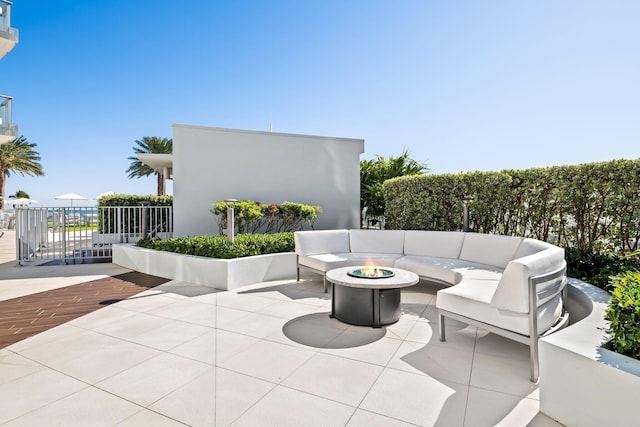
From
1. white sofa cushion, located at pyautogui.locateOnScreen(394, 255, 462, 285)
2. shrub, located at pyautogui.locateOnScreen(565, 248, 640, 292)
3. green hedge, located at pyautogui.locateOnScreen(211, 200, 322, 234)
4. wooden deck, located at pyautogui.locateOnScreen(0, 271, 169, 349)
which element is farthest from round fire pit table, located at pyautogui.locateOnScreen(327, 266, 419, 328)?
green hedge, located at pyautogui.locateOnScreen(211, 200, 322, 234)

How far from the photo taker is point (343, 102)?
963 cm

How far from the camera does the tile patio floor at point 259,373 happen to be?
2.10m

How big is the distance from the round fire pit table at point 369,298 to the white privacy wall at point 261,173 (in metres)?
5.34

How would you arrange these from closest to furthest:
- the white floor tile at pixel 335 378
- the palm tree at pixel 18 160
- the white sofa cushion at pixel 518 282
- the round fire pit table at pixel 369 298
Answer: the white floor tile at pixel 335 378, the white sofa cushion at pixel 518 282, the round fire pit table at pixel 369 298, the palm tree at pixel 18 160

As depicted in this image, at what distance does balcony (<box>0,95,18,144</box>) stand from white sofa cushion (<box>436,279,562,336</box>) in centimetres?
1349

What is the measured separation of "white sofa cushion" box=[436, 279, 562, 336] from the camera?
105 inches

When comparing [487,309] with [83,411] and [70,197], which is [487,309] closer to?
[83,411]

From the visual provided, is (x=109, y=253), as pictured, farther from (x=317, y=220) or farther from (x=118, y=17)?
(x=118, y=17)

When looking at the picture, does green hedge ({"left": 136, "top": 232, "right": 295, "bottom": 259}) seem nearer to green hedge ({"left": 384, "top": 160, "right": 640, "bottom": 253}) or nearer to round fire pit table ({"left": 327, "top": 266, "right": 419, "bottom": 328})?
round fire pit table ({"left": 327, "top": 266, "right": 419, "bottom": 328})

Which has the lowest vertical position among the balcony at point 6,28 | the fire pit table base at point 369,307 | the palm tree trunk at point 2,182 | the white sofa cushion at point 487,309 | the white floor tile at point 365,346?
the white floor tile at point 365,346

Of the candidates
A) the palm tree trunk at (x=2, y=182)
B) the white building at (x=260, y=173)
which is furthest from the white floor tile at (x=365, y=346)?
the palm tree trunk at (x=2, y=182)

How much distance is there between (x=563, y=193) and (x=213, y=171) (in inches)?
298

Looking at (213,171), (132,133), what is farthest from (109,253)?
(132,133)

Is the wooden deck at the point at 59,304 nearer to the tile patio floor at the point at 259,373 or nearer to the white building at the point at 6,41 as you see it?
the tile patio floor at the point at 259,373
